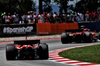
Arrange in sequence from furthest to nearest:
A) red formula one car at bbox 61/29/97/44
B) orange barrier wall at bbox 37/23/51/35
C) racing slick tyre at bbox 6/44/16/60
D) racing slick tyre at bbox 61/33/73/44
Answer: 1. orange barrier wall at bbox 37/23/51/35
2. red formula one car at bbox 61/29/97/44
3. racing slick tyre at bbox 61/33/73/44
4. racing slick tyre at bbox 6/44/16/60

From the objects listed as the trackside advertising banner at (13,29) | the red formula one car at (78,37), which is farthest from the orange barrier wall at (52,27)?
the red formula one car at (78,37)

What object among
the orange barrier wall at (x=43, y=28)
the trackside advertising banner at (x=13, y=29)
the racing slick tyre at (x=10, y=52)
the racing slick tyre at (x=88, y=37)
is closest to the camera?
the racing slick tyre at (x=10, y=52)

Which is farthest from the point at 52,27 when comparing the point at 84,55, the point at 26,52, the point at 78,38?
the point at 26,52

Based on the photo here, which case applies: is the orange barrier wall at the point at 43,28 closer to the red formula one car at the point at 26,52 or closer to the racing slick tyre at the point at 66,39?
the racing slick tyre at the point at 66,39

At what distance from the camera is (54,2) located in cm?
3888

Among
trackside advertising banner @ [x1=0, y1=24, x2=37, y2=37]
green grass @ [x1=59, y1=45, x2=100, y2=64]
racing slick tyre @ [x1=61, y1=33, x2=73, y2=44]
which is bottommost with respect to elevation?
green grass @ [x1=59, y1=45, x2=100, y2=64]

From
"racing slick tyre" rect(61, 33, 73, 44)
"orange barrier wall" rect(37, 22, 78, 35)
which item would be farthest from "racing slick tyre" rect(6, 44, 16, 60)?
"orange barrier wall" rect(37, 22, 78, 35)

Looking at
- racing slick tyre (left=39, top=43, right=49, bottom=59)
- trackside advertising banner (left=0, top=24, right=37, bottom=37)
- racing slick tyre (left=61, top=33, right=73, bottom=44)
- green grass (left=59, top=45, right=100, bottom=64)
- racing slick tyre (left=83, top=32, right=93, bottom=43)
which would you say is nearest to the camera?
racing slick tyre (left=39, top=43, right=49, bottom=59)

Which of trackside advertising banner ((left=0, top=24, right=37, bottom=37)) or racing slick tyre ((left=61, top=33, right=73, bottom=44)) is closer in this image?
racing slick tyre ((left=61, top=33, right=73, bottom=44))

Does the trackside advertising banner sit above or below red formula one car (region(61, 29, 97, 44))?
above

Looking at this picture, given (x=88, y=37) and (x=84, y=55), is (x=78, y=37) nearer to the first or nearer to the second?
(x=88, y=37)

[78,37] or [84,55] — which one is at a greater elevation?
[78,37]

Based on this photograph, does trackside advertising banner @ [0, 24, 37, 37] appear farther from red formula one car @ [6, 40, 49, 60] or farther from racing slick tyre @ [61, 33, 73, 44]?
red formula one car @ [6, 40, 49, 60]

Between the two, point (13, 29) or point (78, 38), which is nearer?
point (78, 38)
